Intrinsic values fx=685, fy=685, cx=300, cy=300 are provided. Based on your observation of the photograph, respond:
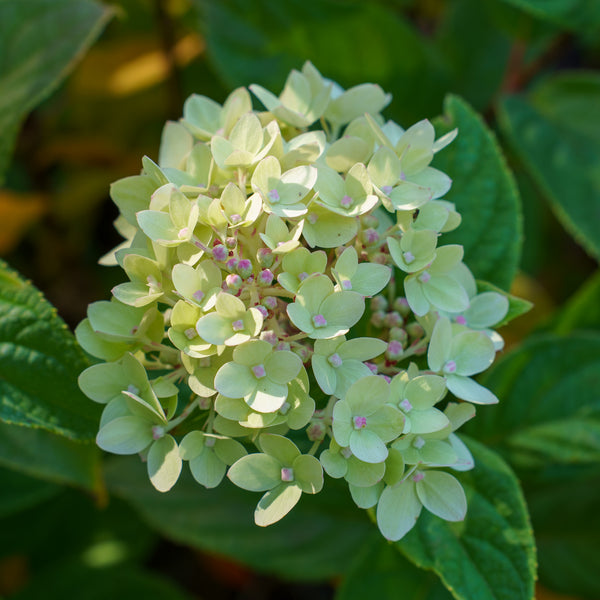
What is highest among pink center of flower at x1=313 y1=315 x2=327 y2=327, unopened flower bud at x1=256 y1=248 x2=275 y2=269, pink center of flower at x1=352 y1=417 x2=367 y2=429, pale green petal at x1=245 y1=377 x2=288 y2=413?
unopened flower bud at x1=256 y1=248 x2=275 y2=269

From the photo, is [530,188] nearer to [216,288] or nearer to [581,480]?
[581,480]

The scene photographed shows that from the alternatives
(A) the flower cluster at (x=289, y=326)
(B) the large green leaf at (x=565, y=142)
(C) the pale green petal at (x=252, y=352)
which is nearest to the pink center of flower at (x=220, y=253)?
(A) the flower cluster at (x=289, y=326)

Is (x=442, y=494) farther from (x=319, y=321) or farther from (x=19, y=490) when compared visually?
(x=19, y=490)

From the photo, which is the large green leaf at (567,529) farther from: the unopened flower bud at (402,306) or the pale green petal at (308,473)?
the pale green petal at (308,473)

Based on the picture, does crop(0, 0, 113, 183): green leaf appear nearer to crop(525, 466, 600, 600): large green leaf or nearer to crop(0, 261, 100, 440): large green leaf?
crop(0, 261, 100, 440): large green leaf

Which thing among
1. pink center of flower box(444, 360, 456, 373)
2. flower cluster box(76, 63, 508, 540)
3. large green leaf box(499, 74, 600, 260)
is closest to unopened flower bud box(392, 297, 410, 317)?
flower cluster box(76, 63, 508, 540)

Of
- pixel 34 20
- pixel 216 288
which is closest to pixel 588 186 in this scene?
pixel 216 288
